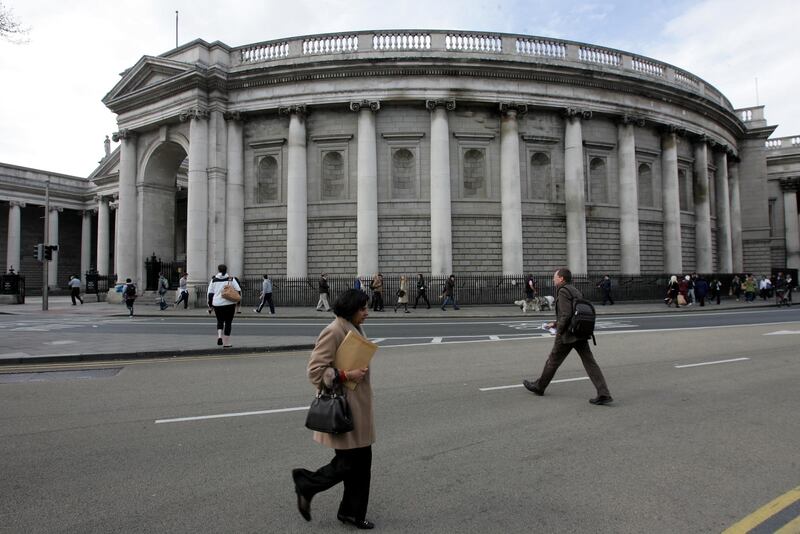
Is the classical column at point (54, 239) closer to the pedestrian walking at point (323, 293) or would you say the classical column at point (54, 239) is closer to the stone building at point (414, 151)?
the stone building at point (414, 151)

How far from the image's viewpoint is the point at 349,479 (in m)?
3.07

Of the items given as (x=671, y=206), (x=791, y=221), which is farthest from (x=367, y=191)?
(x=791, y=221)

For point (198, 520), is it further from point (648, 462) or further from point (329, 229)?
point (329, 229)

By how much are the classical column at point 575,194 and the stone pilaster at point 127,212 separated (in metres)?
24.7

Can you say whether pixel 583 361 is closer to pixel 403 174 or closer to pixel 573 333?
pixel 573 333

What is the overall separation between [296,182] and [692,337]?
19241mm

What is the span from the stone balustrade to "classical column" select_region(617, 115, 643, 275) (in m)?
3.50

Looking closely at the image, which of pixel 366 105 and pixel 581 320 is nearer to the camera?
pixel 581 320

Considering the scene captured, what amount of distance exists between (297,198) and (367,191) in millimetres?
3671

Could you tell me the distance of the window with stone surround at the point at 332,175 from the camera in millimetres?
26562

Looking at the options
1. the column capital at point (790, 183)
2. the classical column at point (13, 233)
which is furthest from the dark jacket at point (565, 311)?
the classical column at point (13, 233)

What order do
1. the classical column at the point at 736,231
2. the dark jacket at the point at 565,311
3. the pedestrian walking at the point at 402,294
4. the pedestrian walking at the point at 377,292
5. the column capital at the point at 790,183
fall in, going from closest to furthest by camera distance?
the dark jacket at the point at 565,311
the pedestrian walking at the point at 377,292
the pedestrian walking at the point at 402,294
the classical column at the point at 736,231
the column capital at the point at 790,183

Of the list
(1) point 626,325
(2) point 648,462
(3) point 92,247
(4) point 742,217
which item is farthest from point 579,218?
(3) point 92,247

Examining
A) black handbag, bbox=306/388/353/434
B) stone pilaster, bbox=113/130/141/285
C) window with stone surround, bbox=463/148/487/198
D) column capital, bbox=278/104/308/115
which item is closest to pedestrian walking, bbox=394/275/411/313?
window with stone surround, bbox=463/148/487/198
